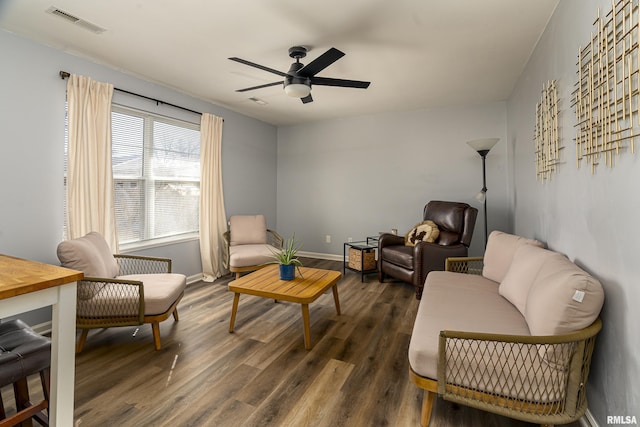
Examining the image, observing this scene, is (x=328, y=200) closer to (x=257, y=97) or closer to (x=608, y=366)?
(x=257, y=97)

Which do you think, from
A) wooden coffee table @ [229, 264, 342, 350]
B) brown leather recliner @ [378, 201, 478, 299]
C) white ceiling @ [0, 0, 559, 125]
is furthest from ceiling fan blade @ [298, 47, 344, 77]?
brown leather recliner @ [378, 201, 478, 299]

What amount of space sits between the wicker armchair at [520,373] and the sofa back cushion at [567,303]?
0.05m

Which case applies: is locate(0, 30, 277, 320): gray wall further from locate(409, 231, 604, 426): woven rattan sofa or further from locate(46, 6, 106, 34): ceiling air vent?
locate(409, 231, 604, 426): woven rattan sofa

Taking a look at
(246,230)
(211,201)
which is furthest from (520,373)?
(211,201)

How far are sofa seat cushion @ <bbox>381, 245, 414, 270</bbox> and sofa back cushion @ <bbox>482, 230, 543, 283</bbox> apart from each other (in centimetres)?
100

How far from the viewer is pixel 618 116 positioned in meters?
1.31

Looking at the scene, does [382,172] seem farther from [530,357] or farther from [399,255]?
[530,357]

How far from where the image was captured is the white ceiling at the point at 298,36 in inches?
85.7

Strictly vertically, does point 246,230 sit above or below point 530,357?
above

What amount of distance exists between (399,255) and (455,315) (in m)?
1.91

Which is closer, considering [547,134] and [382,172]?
[547,134]

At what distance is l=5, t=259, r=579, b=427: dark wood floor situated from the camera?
5.33ft

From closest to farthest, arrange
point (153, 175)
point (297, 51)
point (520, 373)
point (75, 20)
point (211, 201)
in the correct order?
point (520, 373), point (75, 20), point (297, 51), point (153, 175), point (211, 201)

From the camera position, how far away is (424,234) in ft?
12.7
